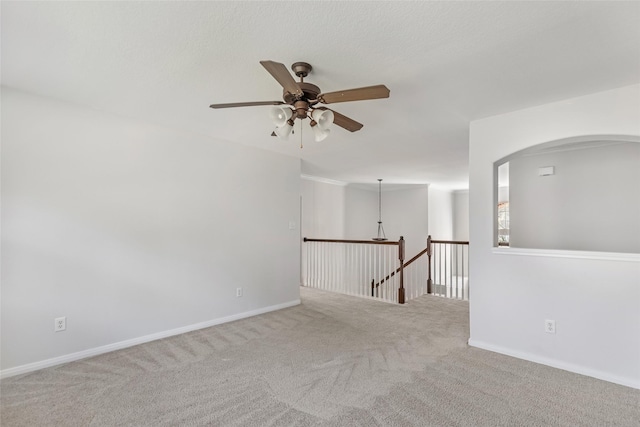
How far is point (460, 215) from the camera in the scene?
9484 mm

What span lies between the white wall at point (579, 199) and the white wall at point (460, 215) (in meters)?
4.97

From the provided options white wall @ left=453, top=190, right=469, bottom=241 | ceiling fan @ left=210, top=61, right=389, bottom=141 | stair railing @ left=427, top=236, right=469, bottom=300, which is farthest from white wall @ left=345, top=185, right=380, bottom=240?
ceiling fan @ left=210, top=61, right=389, bottom=141

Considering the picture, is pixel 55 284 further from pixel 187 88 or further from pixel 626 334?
pixel 626 334

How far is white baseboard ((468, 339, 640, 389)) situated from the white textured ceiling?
92.4 inches

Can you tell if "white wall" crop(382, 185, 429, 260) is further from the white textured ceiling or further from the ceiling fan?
the ceiling fan

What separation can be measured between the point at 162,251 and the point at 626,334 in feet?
14.5

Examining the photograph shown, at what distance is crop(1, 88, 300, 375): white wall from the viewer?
2697 millimetres

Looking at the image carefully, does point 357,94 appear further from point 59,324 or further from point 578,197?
point 578,197

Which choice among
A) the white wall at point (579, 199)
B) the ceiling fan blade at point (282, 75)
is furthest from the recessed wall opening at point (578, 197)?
the ceiling fan blade at point (282, 75)

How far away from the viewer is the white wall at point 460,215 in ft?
30.7

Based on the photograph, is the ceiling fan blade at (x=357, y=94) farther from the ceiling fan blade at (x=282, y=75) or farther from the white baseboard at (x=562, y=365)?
the white baseboard at (x=562, y=365)

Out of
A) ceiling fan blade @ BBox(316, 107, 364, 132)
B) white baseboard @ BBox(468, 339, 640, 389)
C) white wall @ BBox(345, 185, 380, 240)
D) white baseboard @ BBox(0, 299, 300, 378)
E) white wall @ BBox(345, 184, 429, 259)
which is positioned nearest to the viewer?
ceiling fan blade @ BBox(316, 107, 364, 132)

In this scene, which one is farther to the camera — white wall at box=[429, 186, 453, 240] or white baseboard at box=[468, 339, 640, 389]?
white wall at box=[429, 186, 453, 240]

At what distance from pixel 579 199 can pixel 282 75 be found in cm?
430
